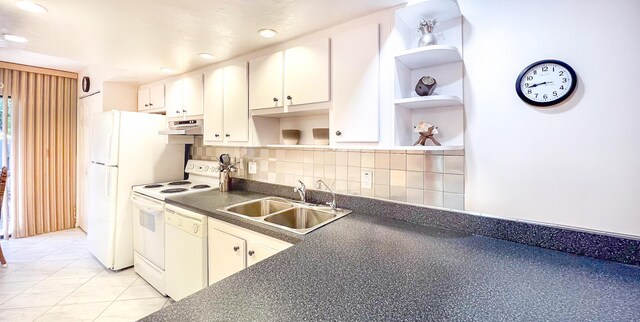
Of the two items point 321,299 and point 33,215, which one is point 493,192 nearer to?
point 321,299

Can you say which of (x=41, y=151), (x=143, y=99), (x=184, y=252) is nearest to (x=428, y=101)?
(x=184, y=252)

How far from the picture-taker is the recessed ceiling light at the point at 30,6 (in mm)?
1427

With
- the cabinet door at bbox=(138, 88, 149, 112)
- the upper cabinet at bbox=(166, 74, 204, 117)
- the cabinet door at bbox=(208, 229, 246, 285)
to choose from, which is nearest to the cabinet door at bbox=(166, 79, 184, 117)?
the upper cabinet at bbox=(166, 74, 204, 117)

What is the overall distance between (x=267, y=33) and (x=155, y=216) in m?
1.75

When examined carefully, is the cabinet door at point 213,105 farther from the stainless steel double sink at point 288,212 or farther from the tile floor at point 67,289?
the tile floor at point 67,289

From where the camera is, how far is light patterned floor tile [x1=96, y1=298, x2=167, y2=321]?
2.04 m

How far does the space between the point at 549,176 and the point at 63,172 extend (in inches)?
209

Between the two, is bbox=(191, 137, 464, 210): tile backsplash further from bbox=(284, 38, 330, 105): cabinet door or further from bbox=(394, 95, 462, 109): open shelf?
bbox=(284, 38, 330, 105): cabinet door

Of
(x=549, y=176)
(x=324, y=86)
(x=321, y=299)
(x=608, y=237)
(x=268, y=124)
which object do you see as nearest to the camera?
(x=321, y=299)

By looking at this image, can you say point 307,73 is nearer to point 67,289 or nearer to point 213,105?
point 213,105

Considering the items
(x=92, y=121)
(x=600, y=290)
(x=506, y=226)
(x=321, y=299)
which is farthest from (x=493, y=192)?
(x=92, y=121)

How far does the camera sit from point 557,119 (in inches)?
48.7

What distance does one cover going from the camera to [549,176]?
4.15 ft

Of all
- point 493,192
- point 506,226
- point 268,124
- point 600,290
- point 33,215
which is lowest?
point 33,215
